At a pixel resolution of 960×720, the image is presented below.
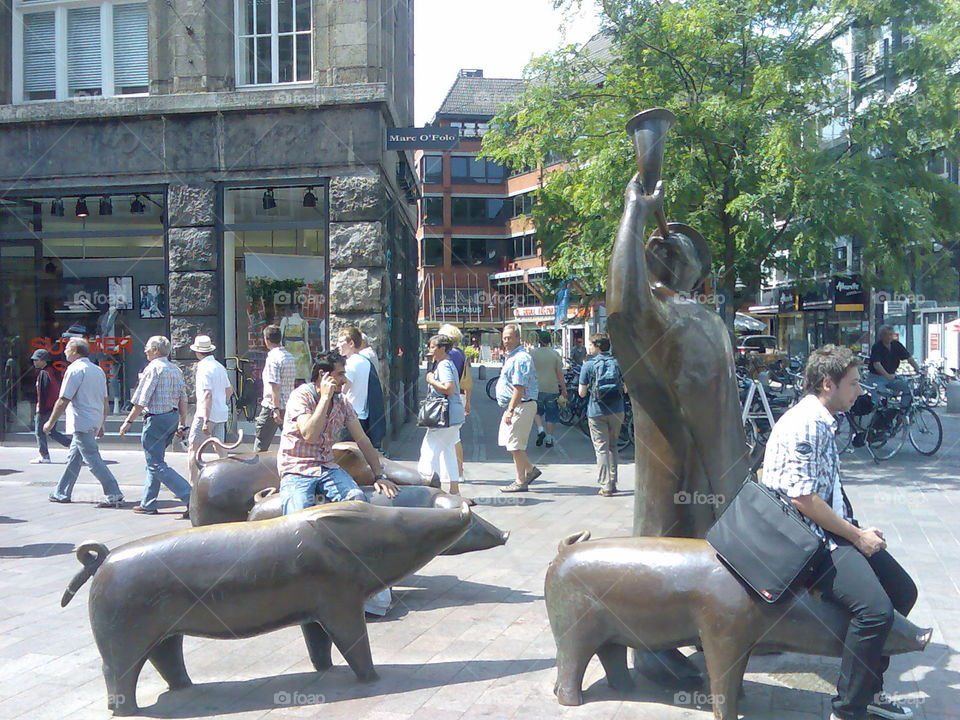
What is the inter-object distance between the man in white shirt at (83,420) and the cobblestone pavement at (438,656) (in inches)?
30.2

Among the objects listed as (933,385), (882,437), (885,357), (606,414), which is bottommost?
(882,437)

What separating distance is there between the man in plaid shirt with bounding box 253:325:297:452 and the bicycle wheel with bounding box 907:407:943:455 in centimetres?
874

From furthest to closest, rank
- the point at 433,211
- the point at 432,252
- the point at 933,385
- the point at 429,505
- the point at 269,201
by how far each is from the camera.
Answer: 1. the point at 432,252
2. the point at 433,211
3. the point at 933,385
4. the point at 269,201
5. the point at 429,505

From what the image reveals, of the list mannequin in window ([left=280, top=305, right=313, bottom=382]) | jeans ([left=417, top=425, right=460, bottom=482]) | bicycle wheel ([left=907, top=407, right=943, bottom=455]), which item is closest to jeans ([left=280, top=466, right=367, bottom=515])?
jeans ([left=417, top=425, right=460, bottom=482])

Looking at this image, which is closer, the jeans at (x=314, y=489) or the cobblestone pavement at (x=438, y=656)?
the cobblestone pavement at (x=438, y=656)

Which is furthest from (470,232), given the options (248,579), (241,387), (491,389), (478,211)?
(248,579)

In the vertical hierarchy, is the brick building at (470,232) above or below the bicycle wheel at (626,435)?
above

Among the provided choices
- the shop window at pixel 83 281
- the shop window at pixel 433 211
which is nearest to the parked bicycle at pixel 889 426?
the shop window at pixel 83 281

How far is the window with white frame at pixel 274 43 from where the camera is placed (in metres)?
12.6

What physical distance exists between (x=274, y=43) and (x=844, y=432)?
10.6 metres

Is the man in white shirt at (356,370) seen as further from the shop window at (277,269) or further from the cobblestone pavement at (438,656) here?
the shop window at (277,269)

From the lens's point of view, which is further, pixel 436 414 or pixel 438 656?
pixel 436 414

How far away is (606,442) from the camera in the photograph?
9.85 metres

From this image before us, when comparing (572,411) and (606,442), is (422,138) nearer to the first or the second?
(606,442)
